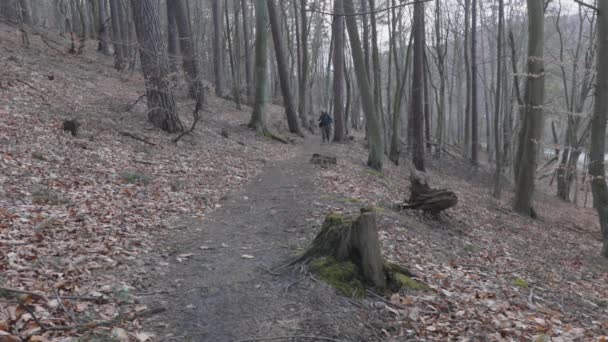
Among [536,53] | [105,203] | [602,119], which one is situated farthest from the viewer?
[536,53]

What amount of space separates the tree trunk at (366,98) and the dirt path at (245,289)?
275 inches

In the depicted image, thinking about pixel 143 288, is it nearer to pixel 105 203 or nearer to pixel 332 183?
pixel 105 203

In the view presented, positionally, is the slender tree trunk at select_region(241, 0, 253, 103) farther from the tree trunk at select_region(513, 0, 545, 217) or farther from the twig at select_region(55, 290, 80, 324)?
the twig at select_region(55, 290, 80, 324)

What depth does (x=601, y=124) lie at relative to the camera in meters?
9.56

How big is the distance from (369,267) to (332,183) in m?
5.92

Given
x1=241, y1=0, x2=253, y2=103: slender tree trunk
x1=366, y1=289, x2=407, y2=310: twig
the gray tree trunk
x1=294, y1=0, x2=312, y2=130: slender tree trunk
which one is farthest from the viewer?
x1=241, y1=0, x2=253, y2=103: slender tree trunk

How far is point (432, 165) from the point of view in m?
21.6

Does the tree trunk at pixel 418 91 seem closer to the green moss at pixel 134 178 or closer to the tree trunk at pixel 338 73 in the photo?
the tree trunk at pixel 338 73

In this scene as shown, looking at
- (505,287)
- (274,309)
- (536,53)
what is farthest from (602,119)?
(274,309)

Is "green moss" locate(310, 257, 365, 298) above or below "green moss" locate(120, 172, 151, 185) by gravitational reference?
below

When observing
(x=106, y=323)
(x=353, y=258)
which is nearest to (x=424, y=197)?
(x=353, y=258)

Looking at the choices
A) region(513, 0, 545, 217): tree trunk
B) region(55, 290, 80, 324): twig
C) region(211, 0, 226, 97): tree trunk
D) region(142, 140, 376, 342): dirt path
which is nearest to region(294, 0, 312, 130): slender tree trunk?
region(211, 0, 226, 97): tree trunk

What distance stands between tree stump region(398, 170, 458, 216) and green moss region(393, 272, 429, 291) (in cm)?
437

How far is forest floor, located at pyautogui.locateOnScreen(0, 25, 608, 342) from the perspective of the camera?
423cm
